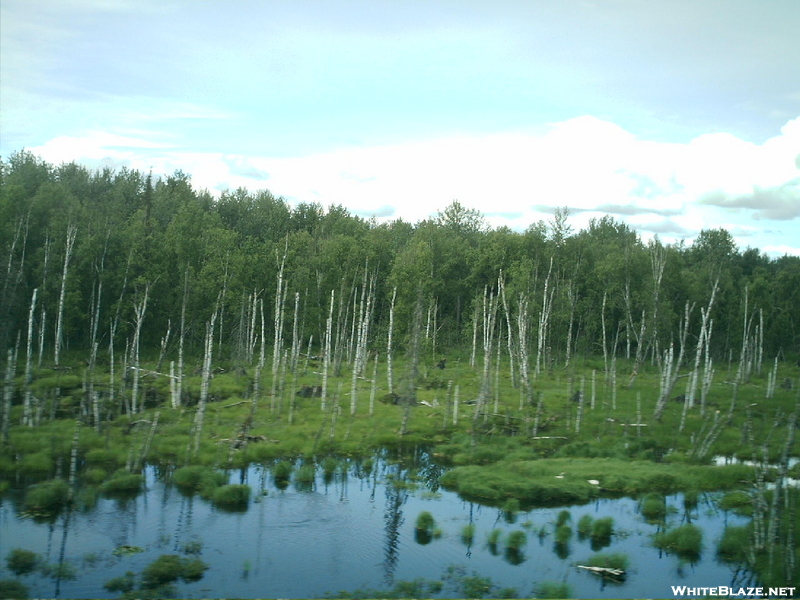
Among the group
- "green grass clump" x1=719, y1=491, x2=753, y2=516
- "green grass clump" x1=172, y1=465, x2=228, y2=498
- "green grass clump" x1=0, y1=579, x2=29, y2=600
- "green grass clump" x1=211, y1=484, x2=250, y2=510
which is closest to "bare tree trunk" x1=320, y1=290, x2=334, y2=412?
"green grass clump" x1=172, y1=465, x2=228, y2=498

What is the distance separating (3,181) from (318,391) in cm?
2789

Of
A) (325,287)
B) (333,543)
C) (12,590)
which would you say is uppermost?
(325,287)

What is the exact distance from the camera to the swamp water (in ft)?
54.5

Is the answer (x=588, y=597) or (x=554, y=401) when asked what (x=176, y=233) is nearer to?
(x=554, y=401)

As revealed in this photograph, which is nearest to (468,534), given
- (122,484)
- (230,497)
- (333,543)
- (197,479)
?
(333,543)

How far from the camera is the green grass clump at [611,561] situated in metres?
17.6

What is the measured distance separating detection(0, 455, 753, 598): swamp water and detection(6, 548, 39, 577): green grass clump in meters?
0.17

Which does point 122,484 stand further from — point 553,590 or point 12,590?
point 553,590

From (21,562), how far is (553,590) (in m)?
11.6

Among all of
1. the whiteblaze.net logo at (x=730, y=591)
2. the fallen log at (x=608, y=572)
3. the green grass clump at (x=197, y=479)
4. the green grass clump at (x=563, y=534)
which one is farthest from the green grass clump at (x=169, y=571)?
the whiteblaze.net logo at (x=730, y=591)

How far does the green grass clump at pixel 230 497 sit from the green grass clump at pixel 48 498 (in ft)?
13.3

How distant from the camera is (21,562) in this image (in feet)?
52.8

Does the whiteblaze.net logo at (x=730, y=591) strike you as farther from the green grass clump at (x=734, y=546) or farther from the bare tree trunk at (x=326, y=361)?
the bare tree trunk at (x=326, y=361)

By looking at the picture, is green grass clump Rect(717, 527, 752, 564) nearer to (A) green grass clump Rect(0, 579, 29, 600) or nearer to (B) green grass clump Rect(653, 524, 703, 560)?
(B) green grass clump Rect(653, 524, 703, 560)
